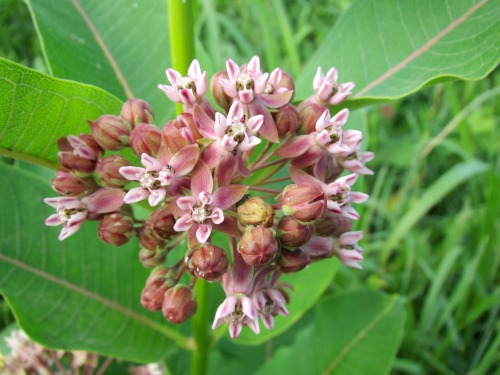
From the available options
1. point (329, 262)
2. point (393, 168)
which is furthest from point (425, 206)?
point (329, 262)

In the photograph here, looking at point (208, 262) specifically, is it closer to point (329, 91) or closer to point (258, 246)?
point (258, 246)

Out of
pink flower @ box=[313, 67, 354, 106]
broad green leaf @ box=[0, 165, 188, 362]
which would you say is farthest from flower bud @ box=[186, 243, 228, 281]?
broad green leaf @ box=[0, 165, 188, 362]

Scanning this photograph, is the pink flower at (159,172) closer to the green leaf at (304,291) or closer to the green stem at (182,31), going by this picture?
Result: the green stem at (182,31)

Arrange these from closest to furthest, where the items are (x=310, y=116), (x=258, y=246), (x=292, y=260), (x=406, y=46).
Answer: (x=258, y=246), (x=292, y=260), (x=310, y=116), (x=406, y=46)

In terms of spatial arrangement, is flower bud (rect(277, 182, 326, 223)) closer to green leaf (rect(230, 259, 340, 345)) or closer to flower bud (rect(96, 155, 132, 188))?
flower bud (rect(96, 155, 132, 188))

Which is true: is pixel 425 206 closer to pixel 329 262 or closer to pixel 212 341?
pixel 329 262

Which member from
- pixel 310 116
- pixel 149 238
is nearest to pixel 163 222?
pixel 149 238

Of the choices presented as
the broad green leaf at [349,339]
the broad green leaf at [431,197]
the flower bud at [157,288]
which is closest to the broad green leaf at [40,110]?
the flower bud at [157,288]
